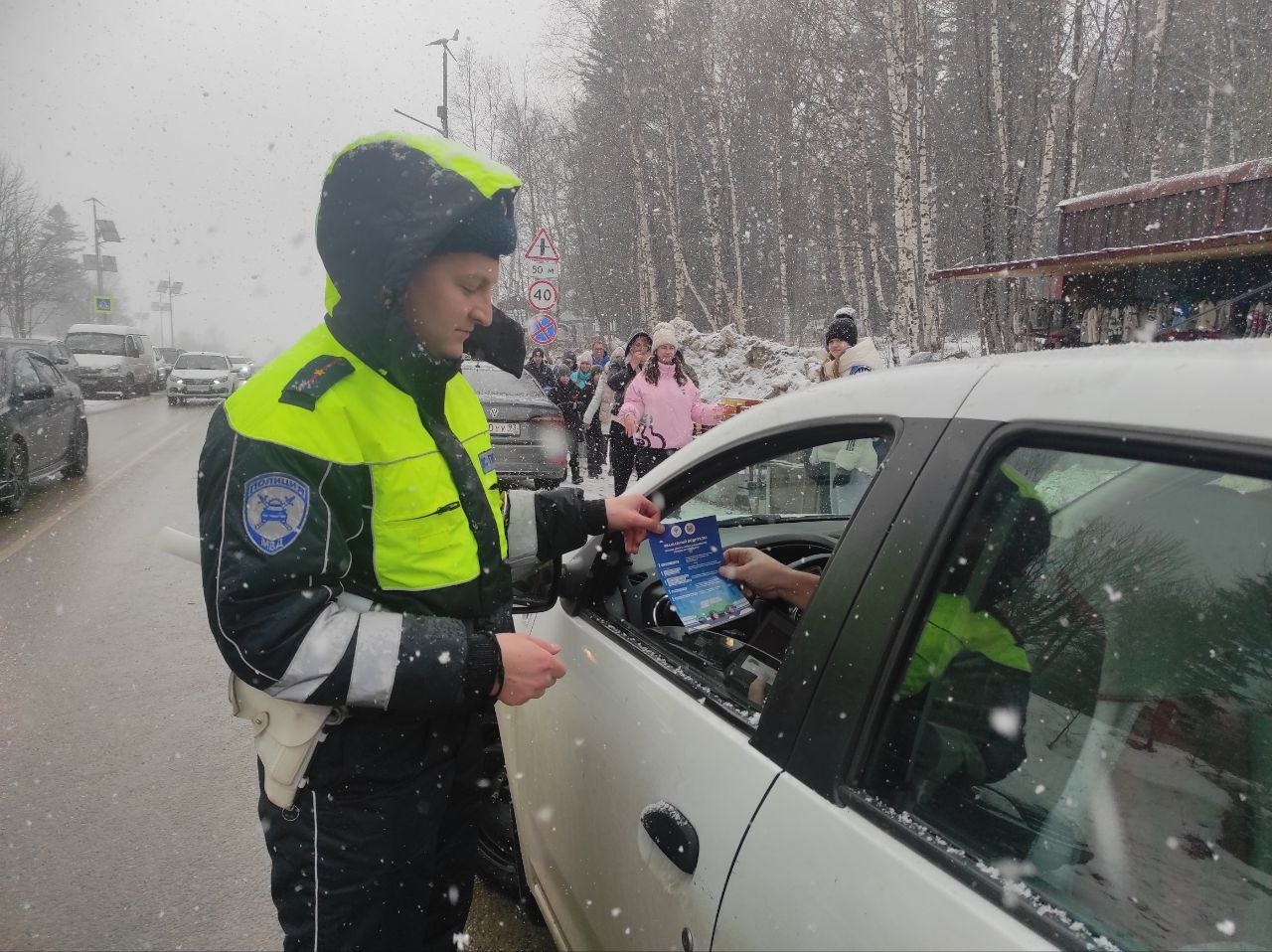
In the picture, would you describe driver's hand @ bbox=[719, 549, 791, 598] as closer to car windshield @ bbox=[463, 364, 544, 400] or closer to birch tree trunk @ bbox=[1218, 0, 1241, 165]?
car windshield @ bbox=[463, 364, 544, 400]

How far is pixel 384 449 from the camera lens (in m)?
1.36

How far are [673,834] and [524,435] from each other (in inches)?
317

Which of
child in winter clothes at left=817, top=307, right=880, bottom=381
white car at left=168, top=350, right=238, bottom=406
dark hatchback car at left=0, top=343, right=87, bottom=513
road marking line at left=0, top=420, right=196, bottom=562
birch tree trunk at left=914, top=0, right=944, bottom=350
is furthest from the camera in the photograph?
white car at left=168, top=350, right=238, bottom=406

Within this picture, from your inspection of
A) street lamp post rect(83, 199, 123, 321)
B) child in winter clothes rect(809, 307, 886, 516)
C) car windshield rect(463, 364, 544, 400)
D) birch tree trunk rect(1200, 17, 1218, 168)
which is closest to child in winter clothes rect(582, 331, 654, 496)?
car windshield rect(463, 364, 544, 400)

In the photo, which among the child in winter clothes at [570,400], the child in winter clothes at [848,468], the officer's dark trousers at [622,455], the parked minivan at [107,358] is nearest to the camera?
the child in winter clothes at [848,468]

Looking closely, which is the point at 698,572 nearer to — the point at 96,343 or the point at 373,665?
the point at 373,665

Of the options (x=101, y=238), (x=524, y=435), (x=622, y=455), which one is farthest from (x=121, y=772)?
(x=101, y=238)

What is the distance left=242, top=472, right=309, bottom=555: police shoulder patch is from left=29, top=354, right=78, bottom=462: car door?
9.45m

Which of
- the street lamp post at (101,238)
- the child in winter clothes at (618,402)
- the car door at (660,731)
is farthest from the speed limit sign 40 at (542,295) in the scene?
the street lamp post at (101,238)

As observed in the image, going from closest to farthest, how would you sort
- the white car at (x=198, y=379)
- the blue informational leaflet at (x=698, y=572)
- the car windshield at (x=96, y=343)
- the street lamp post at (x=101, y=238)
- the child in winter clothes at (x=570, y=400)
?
the blue informational leaflet at (x=698, y=572) → the child in winter clothes at (x=570, y=400) → the white car at (x=198, y=379) → the car windshield at (x=96, y=343) → the street lamp post at (x=101, y=238)

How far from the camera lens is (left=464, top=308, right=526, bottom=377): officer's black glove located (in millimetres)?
1703

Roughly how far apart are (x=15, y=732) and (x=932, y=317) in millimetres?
11471

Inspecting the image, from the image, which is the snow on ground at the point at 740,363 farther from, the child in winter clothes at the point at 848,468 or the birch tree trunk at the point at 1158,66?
the child in winter clothes at the point at 848,468

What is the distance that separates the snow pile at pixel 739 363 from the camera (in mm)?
17188
